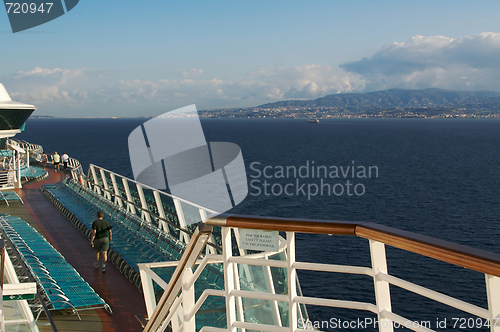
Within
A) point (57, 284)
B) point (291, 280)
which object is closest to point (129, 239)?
point (57, 284)

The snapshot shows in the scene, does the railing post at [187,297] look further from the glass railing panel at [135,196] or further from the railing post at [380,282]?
the glass railing panel at [135,196]

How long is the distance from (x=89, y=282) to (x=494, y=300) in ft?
23.8

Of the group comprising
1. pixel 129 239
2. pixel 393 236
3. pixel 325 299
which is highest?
pixel 393 236

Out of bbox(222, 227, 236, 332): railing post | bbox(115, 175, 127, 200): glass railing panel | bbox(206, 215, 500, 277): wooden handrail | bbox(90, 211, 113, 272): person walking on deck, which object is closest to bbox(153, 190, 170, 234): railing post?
bbox(90, 211, 113, 272): person walking on deck

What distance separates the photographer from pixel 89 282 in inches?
301

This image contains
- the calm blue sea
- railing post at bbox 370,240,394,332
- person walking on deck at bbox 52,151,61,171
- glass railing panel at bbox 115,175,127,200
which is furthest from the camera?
person walking on deck at bbox 52,151,61,171

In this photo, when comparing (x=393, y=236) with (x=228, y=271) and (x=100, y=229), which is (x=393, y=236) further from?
(x=100, y=229)

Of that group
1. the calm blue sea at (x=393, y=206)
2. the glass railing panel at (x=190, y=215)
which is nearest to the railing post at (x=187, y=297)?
the glass railing panel at (x=190, y=215)

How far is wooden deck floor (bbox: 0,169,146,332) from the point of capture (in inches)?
228

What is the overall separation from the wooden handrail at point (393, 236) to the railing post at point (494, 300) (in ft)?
0.17

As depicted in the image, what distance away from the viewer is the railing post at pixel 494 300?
61.7 inches

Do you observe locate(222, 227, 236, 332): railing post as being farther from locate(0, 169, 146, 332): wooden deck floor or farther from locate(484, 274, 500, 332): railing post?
locate(0, 169, 146, 332): wooden deck floor

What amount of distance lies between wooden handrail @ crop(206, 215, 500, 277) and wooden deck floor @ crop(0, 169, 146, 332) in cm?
354

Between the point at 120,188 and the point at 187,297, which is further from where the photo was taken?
the point at 120,188
